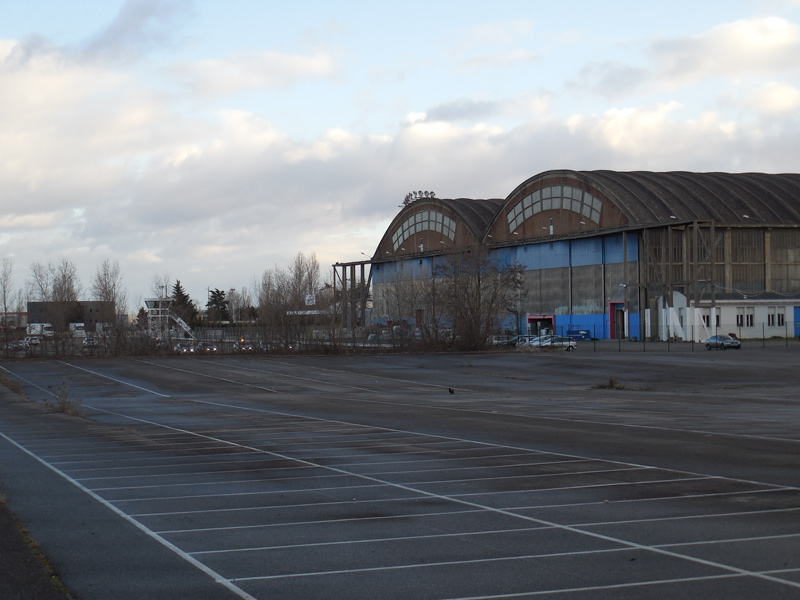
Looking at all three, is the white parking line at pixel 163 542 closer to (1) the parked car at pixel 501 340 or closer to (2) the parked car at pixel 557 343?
(2) the parked car at pixel 557 343

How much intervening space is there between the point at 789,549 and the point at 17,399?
3170cm

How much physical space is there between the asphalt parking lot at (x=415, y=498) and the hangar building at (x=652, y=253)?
48.4 meters

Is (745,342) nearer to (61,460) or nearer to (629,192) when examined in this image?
(629,192)

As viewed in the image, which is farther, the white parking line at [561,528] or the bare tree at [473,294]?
the bare tree at [473,294]

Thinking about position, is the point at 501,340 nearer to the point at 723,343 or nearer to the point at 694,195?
the point at 723,343

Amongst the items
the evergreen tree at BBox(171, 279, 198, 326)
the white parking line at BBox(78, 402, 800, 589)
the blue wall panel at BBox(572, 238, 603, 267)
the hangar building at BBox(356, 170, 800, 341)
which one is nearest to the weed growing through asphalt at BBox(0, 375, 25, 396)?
the white parking line at BBox(78, 402, 800, 589)

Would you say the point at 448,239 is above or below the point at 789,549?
above

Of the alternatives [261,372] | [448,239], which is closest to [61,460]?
[261,372]

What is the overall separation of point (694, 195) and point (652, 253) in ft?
30.7

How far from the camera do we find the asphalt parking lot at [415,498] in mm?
7840

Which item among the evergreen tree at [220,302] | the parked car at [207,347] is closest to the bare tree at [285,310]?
the parked car at [207,347]

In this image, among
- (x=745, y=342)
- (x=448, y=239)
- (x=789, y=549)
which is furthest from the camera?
(x=448, y=239)

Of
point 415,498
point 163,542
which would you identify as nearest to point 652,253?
point 415,498

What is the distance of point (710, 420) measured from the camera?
22375 millimetres
